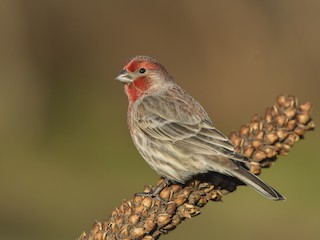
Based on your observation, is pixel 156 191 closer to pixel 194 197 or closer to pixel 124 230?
pixel 194 197

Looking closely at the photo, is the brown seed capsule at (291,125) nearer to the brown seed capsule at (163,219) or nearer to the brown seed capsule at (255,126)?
the brown seed capsule at (255,126)

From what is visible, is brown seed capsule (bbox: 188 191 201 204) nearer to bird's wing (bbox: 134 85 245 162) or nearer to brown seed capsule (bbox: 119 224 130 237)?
bird's wing (bbox: 134 85 245 162)

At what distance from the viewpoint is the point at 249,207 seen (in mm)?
8578

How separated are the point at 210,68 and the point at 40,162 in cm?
312

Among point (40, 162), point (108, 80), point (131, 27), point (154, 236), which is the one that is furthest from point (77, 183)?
point (154, 236)

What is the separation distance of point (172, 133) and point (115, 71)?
5.88 meters

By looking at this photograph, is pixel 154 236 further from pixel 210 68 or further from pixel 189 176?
pixel 210 68

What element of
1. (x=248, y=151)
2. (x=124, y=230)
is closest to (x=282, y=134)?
(x=248, y=151)

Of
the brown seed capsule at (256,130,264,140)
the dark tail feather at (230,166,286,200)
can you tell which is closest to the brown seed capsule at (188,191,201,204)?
the dark tail feather at (230,166,286,200)

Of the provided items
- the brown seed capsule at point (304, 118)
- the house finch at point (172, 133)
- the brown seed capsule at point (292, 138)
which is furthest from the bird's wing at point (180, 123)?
the brown seed capsule at point (304, 118)

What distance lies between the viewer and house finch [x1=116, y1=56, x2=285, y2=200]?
4.80m

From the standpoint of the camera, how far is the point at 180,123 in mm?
5348

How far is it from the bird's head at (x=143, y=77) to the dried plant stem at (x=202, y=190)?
1.11 metres

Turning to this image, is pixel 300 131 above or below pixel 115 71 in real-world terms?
below
